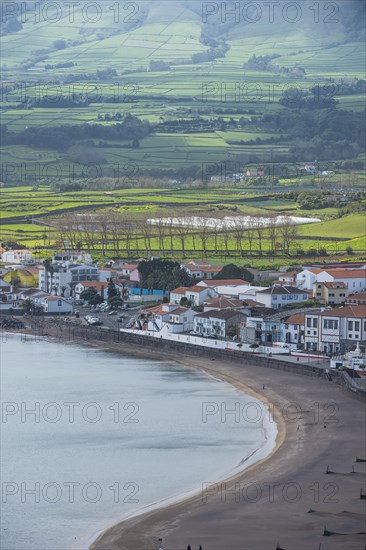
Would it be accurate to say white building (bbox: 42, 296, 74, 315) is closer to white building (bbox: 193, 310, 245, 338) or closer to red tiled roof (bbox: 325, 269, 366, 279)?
white building (bbox: 193, 310, 245, 338)

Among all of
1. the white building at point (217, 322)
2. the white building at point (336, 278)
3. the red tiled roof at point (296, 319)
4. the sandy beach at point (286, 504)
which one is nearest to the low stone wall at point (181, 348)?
the white building at point (217, 322)

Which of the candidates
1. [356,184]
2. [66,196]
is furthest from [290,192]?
[66,196]

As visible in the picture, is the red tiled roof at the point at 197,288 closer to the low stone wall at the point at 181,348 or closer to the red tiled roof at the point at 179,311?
the red tiled roof at the point at 179,311

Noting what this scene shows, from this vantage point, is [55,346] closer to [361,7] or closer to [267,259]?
[267,259]

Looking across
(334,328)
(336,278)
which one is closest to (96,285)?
(336,278)

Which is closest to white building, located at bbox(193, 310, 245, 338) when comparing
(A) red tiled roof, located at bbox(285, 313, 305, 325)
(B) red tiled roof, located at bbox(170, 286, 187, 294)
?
(A) red tiled roof, located at bbox(285, 313, 305, 325)
